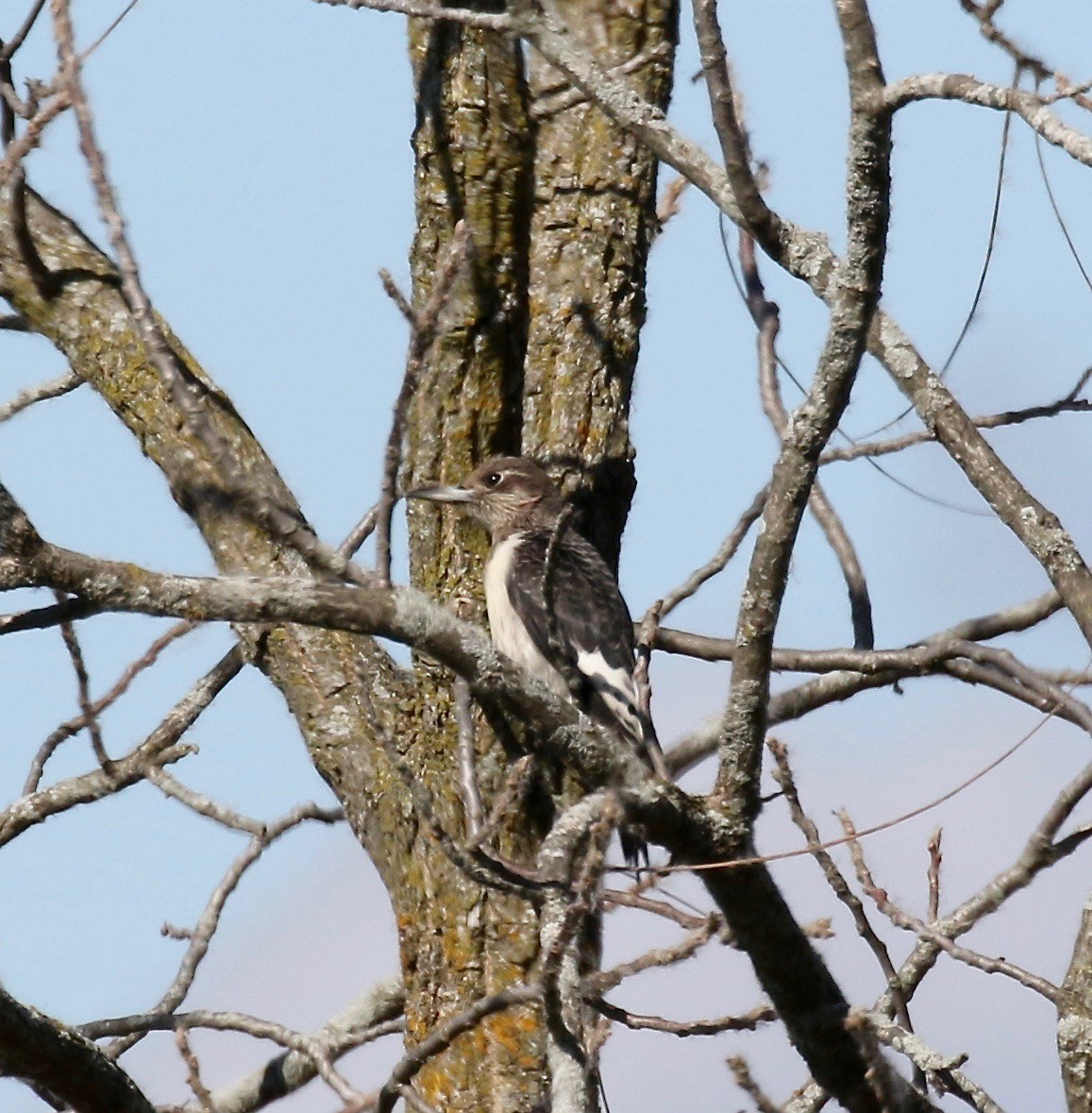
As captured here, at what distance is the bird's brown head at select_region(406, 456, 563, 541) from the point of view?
4.59m

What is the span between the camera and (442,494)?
4598 mm

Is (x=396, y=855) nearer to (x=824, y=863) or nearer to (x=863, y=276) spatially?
(x=824, y=863)

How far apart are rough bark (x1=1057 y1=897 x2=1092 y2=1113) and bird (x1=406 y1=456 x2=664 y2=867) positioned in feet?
3.39

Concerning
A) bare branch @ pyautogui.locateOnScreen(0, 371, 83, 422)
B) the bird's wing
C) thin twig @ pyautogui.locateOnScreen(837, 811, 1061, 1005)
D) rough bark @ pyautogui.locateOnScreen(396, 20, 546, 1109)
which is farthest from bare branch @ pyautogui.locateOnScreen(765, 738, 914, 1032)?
bare branch @ pyautogui.locateOnScreen(0, 371, 83, 422)

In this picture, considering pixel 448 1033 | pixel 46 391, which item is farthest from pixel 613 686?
pixel 448 1033

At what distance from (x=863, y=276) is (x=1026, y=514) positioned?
2.95 feet

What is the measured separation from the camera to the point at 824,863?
139 inches

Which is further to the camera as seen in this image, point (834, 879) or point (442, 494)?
point (442, 494)

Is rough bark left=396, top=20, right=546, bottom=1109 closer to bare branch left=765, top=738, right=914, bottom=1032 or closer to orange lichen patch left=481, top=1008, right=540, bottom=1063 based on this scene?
orange lichen patch left=481, top=1008, right=540, bottom=1063

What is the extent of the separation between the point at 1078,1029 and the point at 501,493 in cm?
219

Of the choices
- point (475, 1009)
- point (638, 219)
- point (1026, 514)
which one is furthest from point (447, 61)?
point (475, 1009)

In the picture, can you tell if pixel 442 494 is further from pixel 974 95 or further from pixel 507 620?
pixel 974 95

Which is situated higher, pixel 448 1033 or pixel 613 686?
pixel 613 686

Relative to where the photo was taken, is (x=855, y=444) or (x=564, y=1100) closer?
(x=564, y=1100)
